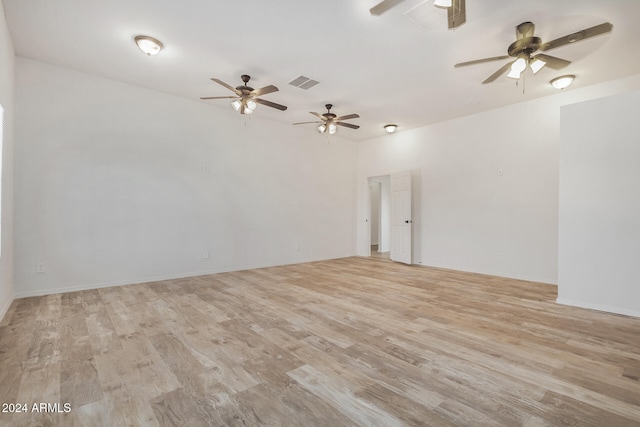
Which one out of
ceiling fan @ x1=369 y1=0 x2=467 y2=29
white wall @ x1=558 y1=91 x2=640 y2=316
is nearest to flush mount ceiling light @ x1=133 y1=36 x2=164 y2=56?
ceiling fan @ x1=369 y1=0 x2=467 y2=29

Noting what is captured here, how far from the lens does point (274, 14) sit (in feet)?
9.62

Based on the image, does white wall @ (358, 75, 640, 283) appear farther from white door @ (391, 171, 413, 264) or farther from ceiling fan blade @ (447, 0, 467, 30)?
ceiling fan blade @ (447, 0, 467, 30)

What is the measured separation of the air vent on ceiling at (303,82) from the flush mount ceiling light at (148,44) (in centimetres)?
180

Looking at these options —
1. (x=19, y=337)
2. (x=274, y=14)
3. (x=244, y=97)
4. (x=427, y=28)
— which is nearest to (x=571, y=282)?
(x=427, y=28)

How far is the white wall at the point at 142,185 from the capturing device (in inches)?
156

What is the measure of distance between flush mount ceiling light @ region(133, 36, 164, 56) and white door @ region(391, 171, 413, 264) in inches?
207

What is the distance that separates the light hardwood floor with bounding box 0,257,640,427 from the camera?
1.65m

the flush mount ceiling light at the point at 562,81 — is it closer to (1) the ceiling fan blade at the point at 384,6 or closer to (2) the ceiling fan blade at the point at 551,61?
(2) the ceiling fan blade at the point at 551,61

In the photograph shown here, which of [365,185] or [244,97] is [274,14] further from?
[365,185]

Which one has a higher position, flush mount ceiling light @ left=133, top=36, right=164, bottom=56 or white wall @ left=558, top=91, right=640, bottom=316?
flush mount ceiling light @ left=133, top=36, right=164, bottom=56

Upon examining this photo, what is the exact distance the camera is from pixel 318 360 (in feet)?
7.32

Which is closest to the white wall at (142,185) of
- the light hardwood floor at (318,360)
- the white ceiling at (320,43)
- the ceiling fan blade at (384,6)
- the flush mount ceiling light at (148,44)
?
the white ceiling at (320,43)

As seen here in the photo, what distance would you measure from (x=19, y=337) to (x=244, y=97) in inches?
147

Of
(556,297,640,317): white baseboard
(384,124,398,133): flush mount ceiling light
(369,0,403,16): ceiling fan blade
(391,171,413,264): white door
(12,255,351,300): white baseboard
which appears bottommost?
(556,297,640,317): white baseboard
